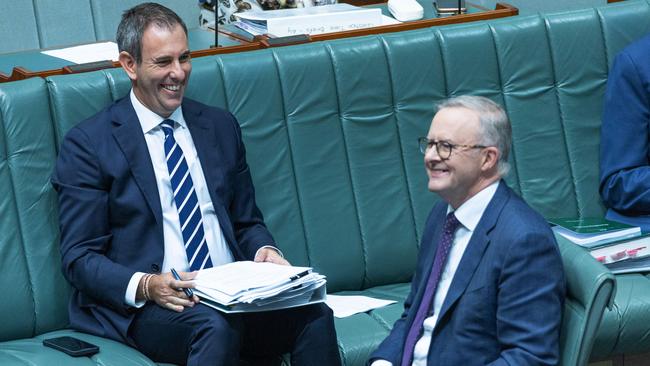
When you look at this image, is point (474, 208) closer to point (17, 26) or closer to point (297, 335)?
point (297, 335)

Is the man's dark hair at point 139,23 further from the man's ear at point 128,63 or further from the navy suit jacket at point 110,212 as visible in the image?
the navy suit jacket at point 110,212

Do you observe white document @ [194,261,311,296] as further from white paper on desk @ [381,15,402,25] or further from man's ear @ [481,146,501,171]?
white paper on desk @ [381,15,402,25]

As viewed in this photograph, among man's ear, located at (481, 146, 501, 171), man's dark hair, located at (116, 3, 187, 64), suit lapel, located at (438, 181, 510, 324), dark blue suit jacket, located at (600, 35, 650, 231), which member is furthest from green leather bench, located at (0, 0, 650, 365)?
man's ear, located at (481, 146, 501, 171)

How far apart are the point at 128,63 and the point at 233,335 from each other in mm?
801

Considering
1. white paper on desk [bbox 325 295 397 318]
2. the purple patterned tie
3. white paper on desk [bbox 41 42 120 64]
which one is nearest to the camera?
the purple patterned tie

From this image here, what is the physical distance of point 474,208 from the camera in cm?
245

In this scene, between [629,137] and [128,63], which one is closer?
[128,63]

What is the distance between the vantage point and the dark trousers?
2.72 m

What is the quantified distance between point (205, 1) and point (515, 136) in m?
1.51

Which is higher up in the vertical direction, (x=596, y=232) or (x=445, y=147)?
(x=445, y=147)

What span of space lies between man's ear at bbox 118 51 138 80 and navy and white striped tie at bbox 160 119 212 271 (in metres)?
0.19

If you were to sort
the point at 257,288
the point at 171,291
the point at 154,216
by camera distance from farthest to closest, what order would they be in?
the point at 154,216 → the point at 171,291 → the point at 257,288

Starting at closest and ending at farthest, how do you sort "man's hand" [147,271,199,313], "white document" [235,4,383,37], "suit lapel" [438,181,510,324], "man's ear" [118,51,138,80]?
1. "suit lapel" [438,181,510,324]
2. "man's hand" [147,271,199,313]
3. "man's ear" [118,51,138,80]
4. "white document" [235,4,383,37]

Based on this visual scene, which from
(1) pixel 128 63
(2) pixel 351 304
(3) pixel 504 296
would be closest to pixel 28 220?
(1) pixel 128 63
